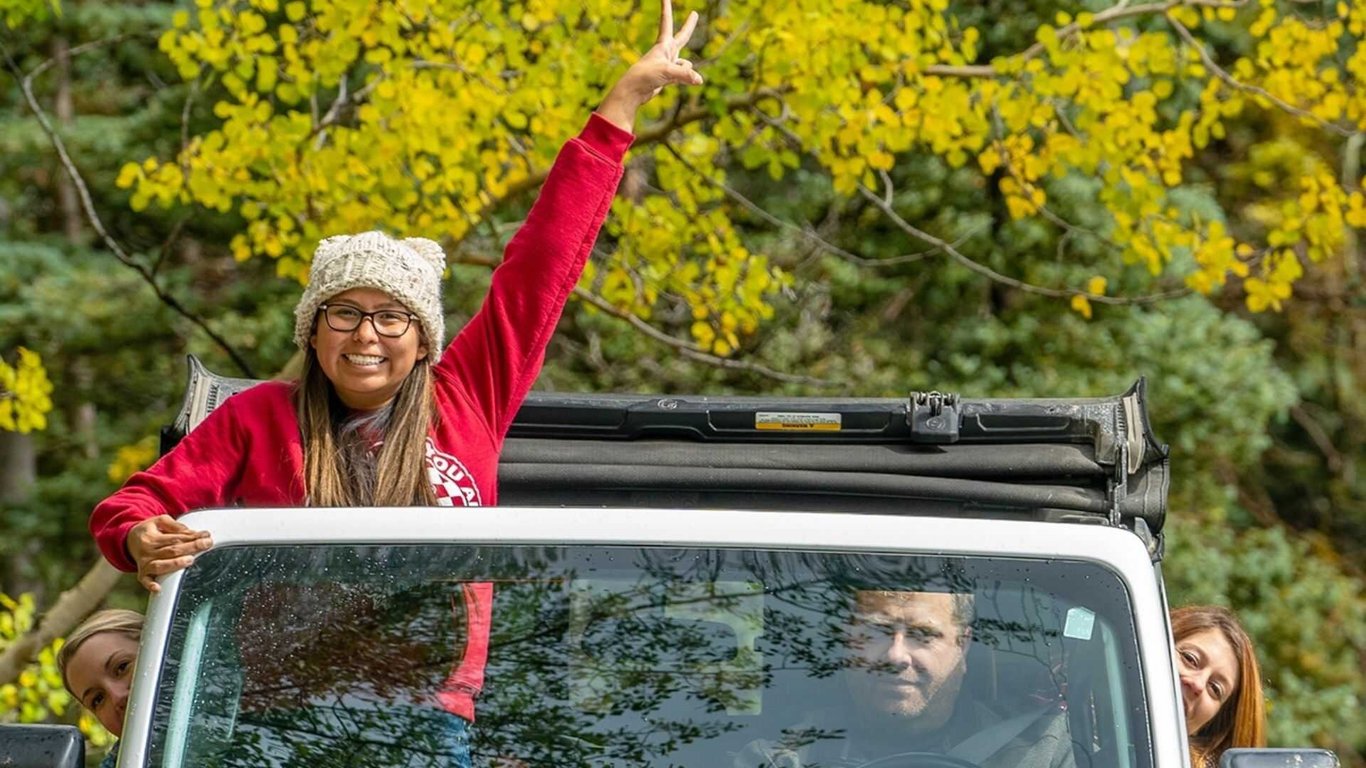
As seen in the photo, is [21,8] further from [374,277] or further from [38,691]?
[374,277]

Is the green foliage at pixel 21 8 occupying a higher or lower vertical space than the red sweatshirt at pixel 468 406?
higher

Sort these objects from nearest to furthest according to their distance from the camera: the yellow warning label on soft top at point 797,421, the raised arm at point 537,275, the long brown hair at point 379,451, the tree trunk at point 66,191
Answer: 1. the long brown hair at point 379,451
2. the raised arm at point 537,275
3. the yellow warning label on soft top at point 797,421
4. the tree trunk at point 66,191

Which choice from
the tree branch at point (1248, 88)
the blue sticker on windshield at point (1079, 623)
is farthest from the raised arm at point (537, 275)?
the tree branch at point (1248, 88)

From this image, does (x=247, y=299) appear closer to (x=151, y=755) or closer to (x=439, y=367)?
(x=439, y=367)

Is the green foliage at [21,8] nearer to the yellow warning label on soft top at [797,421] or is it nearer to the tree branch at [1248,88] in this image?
the yellow warning label on soft top at [797,421]

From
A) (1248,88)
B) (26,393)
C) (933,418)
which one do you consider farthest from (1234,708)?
(26,393)

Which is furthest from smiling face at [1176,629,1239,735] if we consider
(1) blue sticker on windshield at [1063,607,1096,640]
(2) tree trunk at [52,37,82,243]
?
(2) tree trunk at [52,37,82,243]

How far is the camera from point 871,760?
2.82 meters

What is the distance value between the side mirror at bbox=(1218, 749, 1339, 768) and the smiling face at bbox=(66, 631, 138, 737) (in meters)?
1.90

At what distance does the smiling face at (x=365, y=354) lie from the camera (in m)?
3.32

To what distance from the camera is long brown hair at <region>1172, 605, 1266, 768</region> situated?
3.79 meters

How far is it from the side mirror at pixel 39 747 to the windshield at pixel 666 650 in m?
0.14

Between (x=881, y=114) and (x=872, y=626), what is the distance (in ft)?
13.8

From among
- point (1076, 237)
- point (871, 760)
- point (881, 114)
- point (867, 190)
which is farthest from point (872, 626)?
point (1076, 237)
